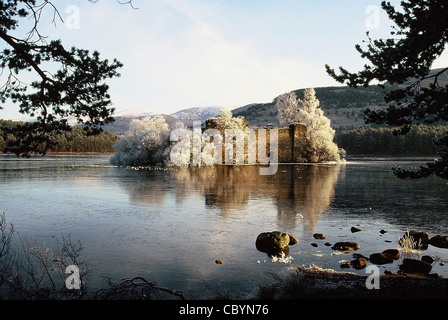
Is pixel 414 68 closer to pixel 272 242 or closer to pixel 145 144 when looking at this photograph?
pixel 272 242

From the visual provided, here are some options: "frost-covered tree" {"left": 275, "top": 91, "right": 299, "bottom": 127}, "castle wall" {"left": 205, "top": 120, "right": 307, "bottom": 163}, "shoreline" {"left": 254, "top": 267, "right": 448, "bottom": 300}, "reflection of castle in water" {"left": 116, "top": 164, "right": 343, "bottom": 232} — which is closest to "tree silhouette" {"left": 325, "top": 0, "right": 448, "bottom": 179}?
"shoreline" {"left": 254, "top": 267, "right": 448, "bottom": 300}

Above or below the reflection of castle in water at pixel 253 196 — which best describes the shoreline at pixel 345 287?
below

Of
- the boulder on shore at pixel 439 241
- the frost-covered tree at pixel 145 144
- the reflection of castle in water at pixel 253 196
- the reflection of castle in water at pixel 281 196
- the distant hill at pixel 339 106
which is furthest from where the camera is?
the distant hill at pixel 339 106

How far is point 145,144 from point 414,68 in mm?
40742

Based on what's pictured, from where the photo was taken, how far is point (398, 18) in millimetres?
7738

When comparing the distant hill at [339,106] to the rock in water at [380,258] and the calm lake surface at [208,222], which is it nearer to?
the calm lake surface at [208,222]

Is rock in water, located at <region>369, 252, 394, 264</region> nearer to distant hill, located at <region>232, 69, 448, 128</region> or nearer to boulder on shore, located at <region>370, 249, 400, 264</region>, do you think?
boulder on shore, located at <region>370, 249, 400, 264</region>

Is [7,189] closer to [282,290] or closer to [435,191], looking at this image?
[282,290]

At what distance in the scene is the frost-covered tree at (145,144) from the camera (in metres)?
45.7

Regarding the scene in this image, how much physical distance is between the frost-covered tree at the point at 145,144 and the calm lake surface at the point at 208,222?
2198cm

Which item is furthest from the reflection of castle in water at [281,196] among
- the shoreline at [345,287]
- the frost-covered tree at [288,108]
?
the frost-covered tree at [288,108]

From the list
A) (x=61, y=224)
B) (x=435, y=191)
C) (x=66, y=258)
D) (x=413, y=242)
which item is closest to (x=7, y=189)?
(x=61, y=224)

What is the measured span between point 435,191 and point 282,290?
18799 mm

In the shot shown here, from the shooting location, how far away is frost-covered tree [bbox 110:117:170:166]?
4572 cm
